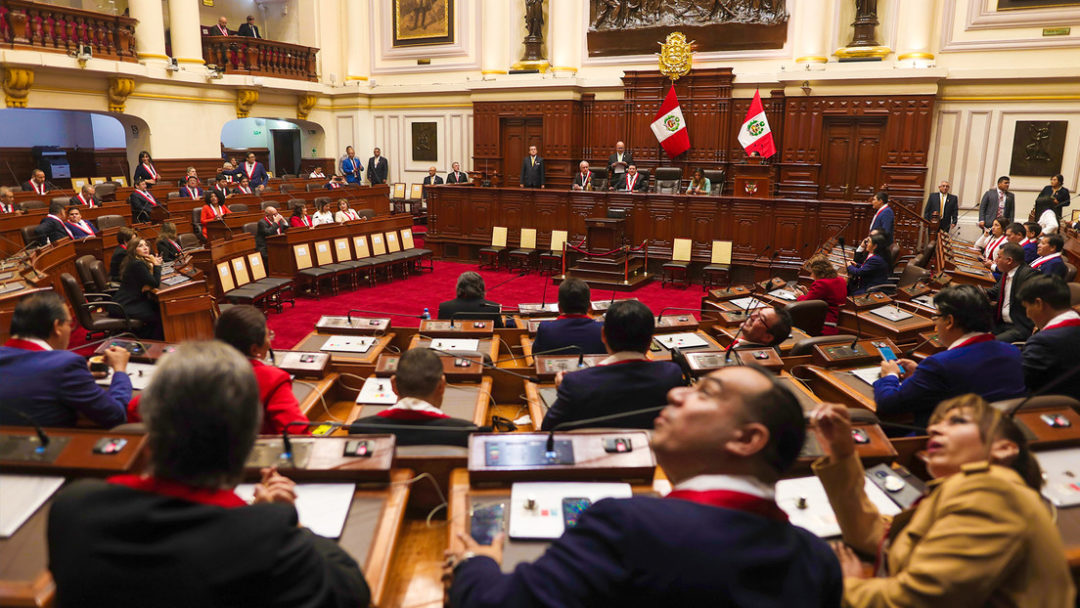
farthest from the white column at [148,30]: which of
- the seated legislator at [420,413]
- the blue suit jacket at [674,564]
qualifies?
the blue suit jacket at [674,564]

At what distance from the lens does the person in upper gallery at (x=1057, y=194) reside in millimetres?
9438

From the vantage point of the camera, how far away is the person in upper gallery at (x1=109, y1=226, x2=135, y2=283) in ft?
20.4

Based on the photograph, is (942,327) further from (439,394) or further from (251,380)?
(251,380)

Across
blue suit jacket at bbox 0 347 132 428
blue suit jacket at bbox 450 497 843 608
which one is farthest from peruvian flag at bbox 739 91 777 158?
blue suit jacket at bbox 450 497 843 608

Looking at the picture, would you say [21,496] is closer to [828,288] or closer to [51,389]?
[51,389]

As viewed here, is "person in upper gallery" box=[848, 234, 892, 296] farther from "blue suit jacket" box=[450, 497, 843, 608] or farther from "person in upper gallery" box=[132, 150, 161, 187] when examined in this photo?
"person in upper gallery" box=[132, 150, 161, 187]

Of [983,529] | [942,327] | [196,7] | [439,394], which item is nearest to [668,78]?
[196,7]

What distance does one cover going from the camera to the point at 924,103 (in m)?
10.6

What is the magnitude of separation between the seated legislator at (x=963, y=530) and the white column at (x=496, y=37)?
538 inches

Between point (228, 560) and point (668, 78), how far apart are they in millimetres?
12289

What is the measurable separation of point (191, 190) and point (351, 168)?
15.8ft

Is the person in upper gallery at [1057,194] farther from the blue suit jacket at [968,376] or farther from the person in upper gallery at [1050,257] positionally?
the blue suit jacket at [968,376]

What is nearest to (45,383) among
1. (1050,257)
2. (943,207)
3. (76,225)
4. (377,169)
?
(76,225)

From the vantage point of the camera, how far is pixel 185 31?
507 inches
